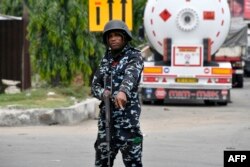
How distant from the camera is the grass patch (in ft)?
44.4

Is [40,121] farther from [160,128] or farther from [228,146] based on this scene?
[228,146]

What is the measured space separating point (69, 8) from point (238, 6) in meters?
36.3

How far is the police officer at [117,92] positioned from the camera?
6.41 meters

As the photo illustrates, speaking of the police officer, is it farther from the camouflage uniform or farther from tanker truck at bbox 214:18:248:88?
tanker truck at bbox 214:18:248:88

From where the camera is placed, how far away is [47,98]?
579 inches

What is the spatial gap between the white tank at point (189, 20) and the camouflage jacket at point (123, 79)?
1263 cm

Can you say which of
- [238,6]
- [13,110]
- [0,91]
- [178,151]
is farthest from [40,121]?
[238,6]

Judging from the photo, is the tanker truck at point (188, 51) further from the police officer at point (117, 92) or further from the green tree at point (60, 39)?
the police officer at point (117, 92)

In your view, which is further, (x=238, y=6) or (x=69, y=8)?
(x=238, y=6)

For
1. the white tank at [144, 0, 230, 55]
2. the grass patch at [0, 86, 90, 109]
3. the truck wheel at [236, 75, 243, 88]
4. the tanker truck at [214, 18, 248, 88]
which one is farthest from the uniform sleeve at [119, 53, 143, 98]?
the truck wheel at [236, 75, 243, 88]

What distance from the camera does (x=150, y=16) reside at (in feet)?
63.4

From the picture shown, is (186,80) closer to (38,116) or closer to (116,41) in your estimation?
(38,116)

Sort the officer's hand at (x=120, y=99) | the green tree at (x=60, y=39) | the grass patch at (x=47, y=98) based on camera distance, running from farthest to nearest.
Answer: the green tree at (x=60, y=39) → the grass patch at (x=47, y=98) → the officer's hand at (x=120, y=99)

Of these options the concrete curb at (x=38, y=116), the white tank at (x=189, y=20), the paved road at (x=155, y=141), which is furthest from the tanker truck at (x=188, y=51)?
the concrete curb at (x=38, y=116)
